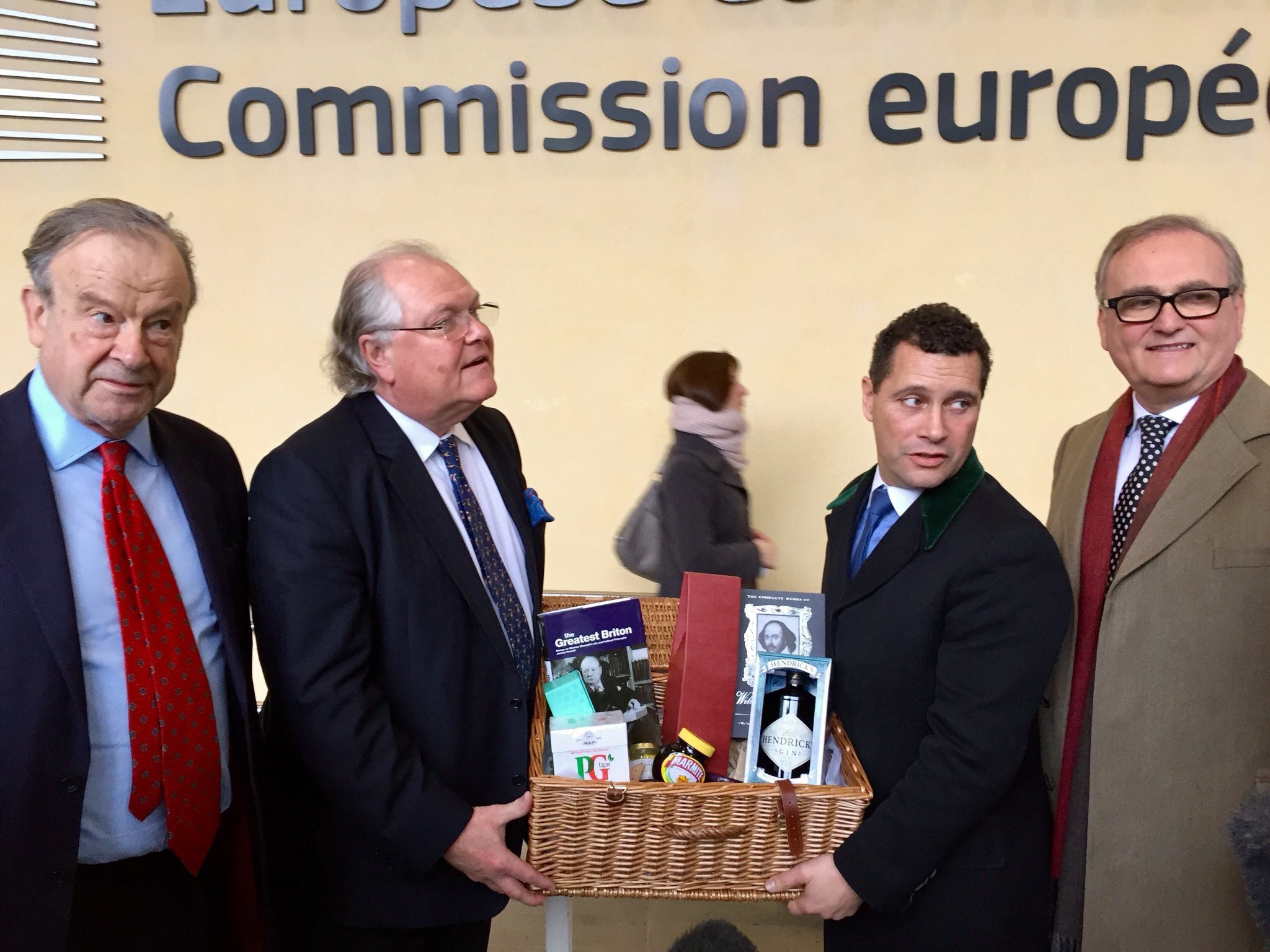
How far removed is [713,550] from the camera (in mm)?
3072

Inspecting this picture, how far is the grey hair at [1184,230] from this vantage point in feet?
5.96

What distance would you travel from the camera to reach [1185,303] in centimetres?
179

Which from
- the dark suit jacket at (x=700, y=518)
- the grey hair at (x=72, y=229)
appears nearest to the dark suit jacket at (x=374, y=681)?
the grey hair at (x=72, y=229)

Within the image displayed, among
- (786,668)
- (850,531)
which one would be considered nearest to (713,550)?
(850,531)

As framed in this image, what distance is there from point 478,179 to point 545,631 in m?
2.59

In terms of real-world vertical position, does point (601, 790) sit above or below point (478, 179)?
below

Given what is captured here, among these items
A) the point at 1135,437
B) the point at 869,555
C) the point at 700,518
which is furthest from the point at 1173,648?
the point at 700,518

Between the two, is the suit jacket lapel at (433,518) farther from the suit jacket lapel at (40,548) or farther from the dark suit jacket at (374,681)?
the suit jacket lapel at (40,548)

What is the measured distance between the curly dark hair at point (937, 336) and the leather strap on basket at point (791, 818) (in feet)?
2.38

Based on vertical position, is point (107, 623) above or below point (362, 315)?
below

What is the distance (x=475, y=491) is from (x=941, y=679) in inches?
38.2

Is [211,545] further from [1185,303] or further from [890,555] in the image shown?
[1185,303]

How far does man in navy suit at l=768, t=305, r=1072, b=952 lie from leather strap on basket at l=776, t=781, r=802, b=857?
5 centimetres

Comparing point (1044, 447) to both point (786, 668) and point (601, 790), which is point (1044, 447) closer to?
point (786, 668)
